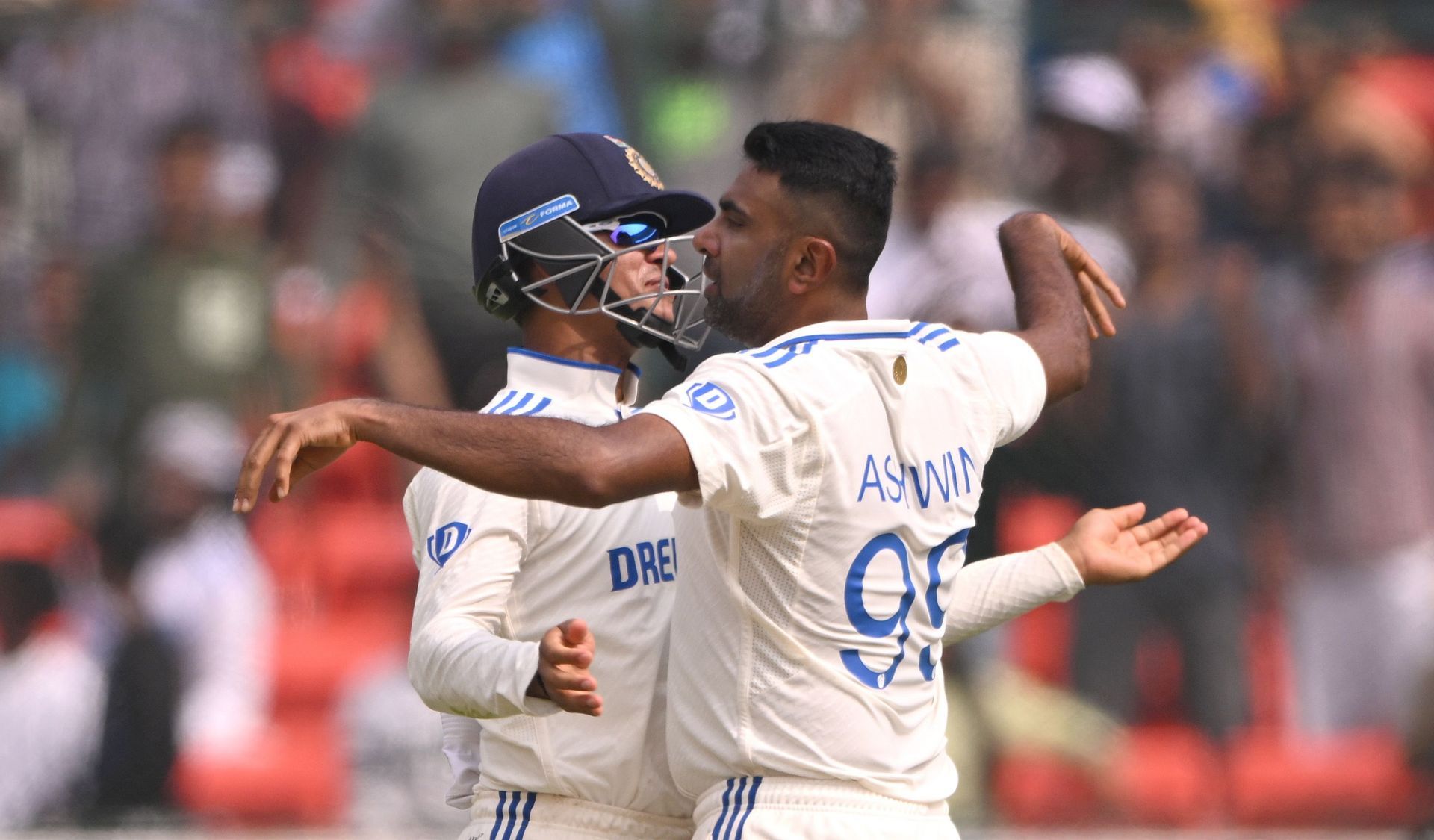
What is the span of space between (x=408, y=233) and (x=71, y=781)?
3170mm

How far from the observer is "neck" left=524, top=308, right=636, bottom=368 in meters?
3.83

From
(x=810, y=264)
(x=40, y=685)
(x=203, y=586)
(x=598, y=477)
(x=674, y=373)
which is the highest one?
(x=810, y=264)

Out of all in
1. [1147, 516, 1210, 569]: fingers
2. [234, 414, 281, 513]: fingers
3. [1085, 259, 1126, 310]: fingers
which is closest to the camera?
[234, 414, 281, 513]: fingers

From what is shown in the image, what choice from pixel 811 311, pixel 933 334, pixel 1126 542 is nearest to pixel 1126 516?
pixel 1126 542

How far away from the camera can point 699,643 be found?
3293mm

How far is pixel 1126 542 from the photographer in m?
3.87

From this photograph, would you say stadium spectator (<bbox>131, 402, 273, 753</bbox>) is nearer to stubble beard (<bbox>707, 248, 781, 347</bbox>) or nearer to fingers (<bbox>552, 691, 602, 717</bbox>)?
stubble beard (<bbox>707, 248, 781, 347</bbox>)

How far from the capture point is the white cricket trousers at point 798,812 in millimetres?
3172

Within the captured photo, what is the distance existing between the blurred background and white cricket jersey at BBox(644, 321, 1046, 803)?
5.68 m

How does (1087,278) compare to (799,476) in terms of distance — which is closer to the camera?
(799,476)

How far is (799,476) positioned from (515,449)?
1.69 feet

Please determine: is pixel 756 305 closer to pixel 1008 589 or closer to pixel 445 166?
pixel 1008 589

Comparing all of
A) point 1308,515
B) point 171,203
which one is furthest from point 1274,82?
point 171,203

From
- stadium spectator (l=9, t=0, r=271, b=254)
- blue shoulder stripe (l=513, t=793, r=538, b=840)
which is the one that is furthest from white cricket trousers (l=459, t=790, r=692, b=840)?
stadium spectator (l=9, t=0, r=271, b=254)
